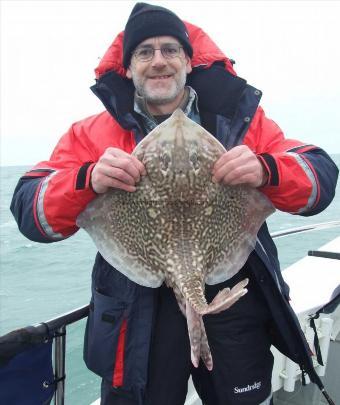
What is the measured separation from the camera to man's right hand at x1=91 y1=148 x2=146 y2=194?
1.85 m

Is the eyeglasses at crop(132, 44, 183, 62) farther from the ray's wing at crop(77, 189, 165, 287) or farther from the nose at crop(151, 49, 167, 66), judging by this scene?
the ray's wing at crop(77, 189, 165, 287)

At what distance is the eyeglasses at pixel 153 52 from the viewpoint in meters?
2.62

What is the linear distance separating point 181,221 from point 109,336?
843 mm

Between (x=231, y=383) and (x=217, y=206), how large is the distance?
3.83 feet

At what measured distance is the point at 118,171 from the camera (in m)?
1.86

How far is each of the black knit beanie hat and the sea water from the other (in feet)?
14.1

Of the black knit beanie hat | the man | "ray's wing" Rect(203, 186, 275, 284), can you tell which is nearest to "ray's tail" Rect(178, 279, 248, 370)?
"ray's wing" Rect(203, 186, 275, 284)

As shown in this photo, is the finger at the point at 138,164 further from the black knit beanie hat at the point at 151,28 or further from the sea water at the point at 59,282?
the sea water at the point at 59,282

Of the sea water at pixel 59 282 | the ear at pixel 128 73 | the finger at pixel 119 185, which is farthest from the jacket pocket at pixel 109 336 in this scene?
the sea water at pixel 59 282

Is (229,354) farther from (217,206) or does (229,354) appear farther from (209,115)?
(209,115)

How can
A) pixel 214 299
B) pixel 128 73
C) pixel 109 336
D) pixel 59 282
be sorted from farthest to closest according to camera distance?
pixel 59 282 → pixel 128 73 → pixel 109 336 → pixel 214 299

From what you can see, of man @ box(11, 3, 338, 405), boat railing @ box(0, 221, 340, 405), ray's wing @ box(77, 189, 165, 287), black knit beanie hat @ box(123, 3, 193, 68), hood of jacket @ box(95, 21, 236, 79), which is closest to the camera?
ray's wing @ box(77, 189, 165, 287)

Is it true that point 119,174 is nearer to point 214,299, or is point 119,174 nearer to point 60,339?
point 214,299

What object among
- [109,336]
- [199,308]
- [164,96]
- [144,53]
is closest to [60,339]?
[109,336]
